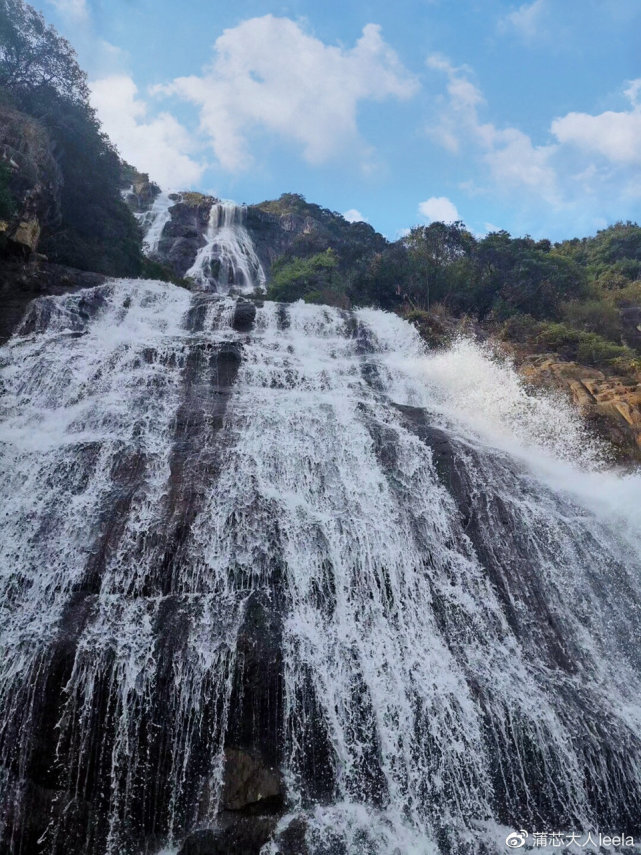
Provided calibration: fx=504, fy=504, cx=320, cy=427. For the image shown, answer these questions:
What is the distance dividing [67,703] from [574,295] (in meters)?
24.7

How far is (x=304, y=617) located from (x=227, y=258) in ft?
108

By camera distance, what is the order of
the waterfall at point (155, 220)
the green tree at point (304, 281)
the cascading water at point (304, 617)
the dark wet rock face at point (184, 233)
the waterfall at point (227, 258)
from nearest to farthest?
the cascading water at point (304, 617), the green tree at point (304, 281), the waterfall at point (227, 258), the dark wet rock face at point (184, 233), the waterfall at point (155, 220)

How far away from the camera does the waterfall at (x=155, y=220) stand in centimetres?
3653

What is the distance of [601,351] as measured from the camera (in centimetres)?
1664

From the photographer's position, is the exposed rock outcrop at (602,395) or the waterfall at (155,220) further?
the waterfall at (155,220)

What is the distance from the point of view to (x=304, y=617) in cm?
781

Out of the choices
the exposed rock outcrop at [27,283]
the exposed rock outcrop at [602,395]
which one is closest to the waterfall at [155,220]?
the exposed rock outcrop at [27,283]

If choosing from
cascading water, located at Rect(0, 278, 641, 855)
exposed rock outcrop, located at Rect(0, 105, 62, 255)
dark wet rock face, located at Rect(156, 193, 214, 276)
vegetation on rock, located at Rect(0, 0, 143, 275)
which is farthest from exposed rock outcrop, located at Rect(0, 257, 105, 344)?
dark wet rock face, located at Rect(156, 193, 214, 276)

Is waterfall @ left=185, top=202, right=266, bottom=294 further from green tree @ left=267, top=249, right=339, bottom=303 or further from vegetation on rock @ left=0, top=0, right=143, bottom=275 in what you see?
vegetation on rock @ left=0, top=0, right=143, bottom=275

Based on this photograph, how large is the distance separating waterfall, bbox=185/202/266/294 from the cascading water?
21866mm

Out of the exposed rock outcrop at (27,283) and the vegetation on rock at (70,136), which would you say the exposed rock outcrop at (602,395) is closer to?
the exposed rock outcrop at (27,283)

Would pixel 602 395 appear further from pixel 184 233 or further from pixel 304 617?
pixel 184 233

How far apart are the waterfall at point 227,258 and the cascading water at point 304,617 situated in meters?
21.9

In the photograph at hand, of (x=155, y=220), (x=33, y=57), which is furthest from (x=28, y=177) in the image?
(x=155, y=220)
